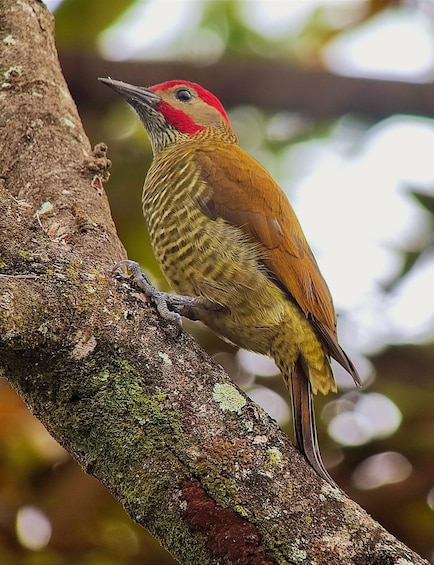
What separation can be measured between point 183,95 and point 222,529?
8.47 feet

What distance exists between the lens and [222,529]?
167 centimetres

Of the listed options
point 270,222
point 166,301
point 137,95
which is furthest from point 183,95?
point 166,301

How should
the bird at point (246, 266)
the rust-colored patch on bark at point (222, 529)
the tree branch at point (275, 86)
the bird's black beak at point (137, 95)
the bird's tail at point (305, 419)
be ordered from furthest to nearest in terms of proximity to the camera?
the tree branch at point (275, 86) < the bird's black beak at point (137, 95) < the bird at point (246, 266) < the bird's tail at point (305, 419) < the rust-colored patch on bark at point (222, 529)

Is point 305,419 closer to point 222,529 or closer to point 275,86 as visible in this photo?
point 222,529

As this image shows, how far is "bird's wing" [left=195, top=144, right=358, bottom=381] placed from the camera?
2719mm

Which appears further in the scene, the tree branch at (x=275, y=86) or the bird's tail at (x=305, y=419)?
the tree branch at (x=275, y=86)

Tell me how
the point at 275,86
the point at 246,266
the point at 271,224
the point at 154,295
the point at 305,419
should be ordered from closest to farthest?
1. the point at 154,295
2. the point at 305,419
3. the point at 246,266
4. the point at 271,224
5. the point at 275,86

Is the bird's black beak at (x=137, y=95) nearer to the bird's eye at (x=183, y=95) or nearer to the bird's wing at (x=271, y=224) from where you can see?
the bird's eye at (x=183, y=95)

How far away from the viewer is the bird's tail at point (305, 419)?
6.32 ft

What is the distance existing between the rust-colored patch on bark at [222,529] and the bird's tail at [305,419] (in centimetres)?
26

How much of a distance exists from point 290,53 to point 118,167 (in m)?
1.55

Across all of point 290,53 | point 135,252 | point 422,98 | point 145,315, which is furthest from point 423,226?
point 145,315

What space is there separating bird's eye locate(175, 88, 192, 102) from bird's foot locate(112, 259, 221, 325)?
140 centimetres

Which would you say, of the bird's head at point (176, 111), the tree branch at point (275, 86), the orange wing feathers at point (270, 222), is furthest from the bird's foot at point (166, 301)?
the tree branch at point (275, 86)
